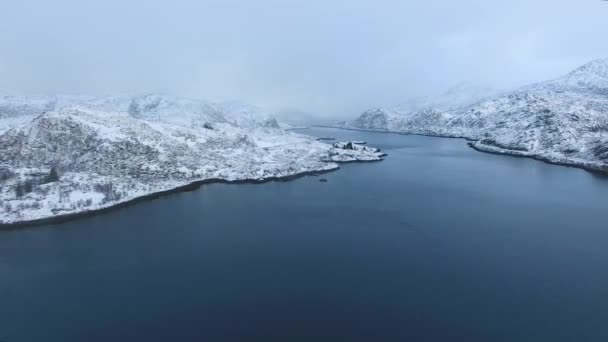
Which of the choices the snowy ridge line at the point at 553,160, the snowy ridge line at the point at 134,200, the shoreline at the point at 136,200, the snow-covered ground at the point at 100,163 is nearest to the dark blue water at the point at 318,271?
the shoreline at the point at 136,200

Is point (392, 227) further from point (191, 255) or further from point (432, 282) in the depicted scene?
point (191, 255)

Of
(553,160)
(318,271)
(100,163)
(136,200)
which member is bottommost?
(318,271)

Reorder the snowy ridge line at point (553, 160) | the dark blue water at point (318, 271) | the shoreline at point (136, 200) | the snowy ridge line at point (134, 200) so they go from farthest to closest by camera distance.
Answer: the snowy ridge line at point (553, 160)
the snowy ridge line at point (134, 200)
the shoreline at point (136, 200)
the dark blue water at point (318, 271)

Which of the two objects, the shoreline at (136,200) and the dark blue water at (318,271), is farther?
the shoreline at (136,200)

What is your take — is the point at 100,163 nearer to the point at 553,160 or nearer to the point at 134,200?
the point at 134,200

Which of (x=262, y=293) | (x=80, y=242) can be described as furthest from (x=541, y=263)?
(x=80, y=242)

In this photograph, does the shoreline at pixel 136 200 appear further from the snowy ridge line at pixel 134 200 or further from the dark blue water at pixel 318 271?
the dark blue water at pixel 318 271

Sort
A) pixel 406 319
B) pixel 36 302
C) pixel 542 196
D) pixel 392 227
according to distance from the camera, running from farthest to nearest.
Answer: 1. pixel 542 196
2. pixel 392 227
3. pixel 36 302
4. pixel 406 319

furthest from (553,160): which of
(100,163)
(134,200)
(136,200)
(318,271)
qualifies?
(100,163)
